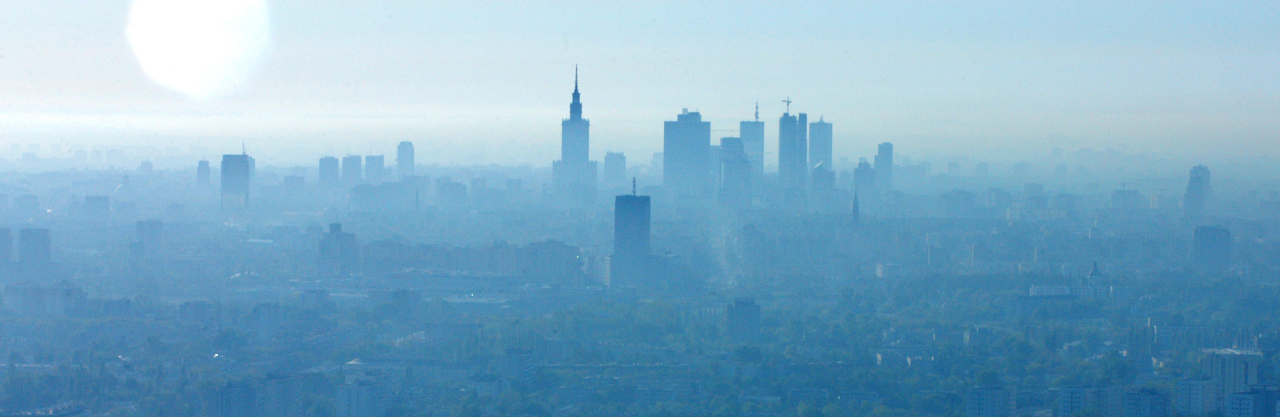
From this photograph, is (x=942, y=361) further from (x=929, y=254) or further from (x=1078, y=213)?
(x=1078, y=213)

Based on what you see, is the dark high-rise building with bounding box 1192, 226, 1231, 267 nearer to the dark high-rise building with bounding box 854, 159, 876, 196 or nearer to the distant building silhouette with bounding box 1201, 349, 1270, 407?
the distant building silhouette with bounding box 1201, 349, 1270, 407

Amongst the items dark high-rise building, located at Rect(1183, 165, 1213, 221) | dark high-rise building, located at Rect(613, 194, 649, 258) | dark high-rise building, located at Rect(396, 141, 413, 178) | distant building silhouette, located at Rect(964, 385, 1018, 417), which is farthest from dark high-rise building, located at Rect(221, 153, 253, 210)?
distant building silhouette, located at Rect(964, 385, 1018, 417)

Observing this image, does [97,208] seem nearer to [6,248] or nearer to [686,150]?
[6,248]

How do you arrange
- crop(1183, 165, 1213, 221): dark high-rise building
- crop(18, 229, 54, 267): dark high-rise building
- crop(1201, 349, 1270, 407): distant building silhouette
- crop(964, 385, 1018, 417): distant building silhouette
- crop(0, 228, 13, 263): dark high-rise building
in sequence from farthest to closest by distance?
crop(1183, 165, 1213, 221): dark high-rise building
crop(18, 229, 54, 267): dark high-rise building
crop(0, 228, 13, 263): dark high-rise building
crop(1201, 349, 1270, 407): distant building silhouette
crop(964, 385, 1018, 417): distant building silhouette

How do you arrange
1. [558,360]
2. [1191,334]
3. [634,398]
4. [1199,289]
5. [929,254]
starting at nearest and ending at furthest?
[634,398]
[558,360]
[1191,334]
[1199,289]
[929,254]

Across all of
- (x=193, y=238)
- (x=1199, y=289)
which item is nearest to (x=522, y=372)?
(x=1199, y=289)

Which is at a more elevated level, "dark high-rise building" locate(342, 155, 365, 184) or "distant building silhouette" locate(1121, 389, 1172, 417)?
"dark high-rise building" locate(342, 155, 365, 184)
